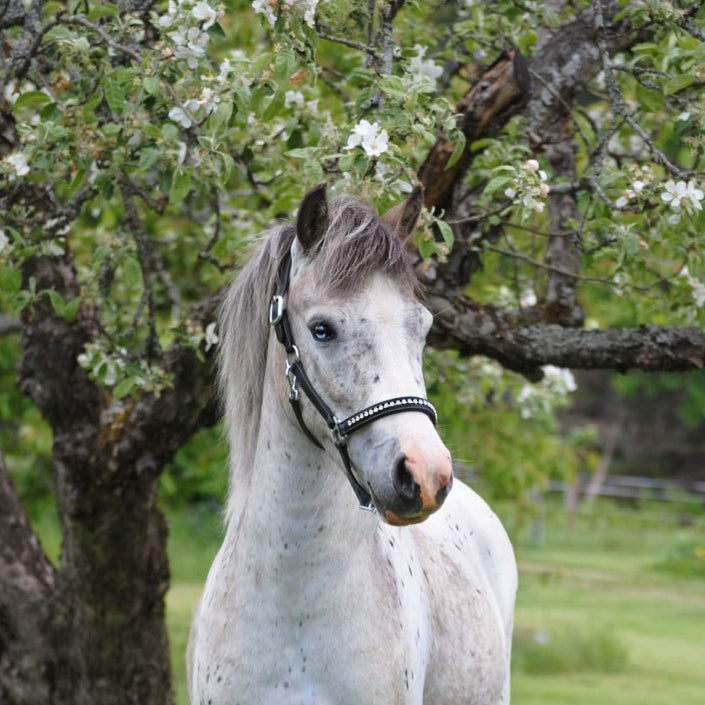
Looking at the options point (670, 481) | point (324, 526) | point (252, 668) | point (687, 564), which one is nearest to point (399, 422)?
point (324, 526)

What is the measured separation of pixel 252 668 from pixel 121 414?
7.86ft

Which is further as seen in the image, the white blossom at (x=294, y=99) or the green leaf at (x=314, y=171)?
the white blossom at (x=294, y=99)

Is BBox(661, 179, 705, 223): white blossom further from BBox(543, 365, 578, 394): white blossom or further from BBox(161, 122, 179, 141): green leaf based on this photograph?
BBox(543, 365, 578, 394): white blossom

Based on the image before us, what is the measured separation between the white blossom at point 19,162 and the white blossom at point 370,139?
1183mm

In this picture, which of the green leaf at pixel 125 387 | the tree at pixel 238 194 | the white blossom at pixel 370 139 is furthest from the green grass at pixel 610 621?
the white blossom at pixel 370 139

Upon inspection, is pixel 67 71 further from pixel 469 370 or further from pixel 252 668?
pixel 469 370

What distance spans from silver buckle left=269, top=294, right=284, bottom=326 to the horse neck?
0.37 feet

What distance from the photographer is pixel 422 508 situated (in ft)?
9.14

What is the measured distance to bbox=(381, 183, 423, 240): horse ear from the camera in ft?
11.5

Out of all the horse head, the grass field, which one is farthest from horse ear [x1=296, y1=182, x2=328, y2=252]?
the grass field

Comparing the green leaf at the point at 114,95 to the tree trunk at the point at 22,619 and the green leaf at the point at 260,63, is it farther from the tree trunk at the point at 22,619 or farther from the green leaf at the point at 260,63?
the tree trunk at the point at 22,619

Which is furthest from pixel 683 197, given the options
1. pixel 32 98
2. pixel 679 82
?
pixel 32 98

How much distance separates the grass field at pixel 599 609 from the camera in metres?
10.4

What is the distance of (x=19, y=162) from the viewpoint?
3.98 m
